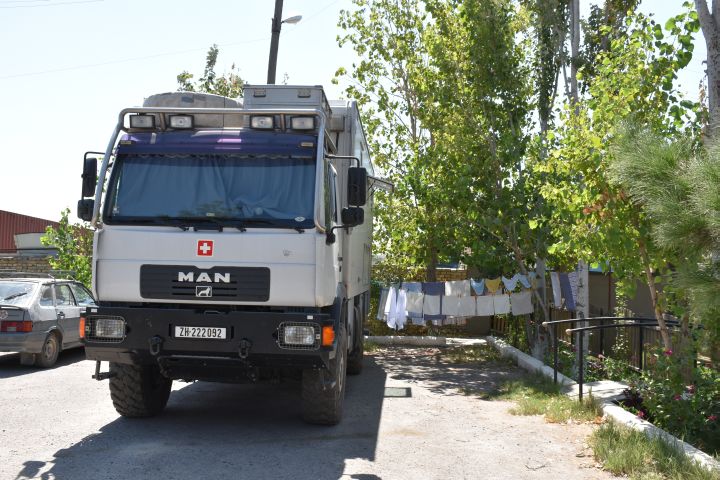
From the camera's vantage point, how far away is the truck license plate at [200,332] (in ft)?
23.2

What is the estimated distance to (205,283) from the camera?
713 cm

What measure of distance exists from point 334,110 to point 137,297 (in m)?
4.00

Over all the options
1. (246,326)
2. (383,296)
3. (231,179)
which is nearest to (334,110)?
(231,179)

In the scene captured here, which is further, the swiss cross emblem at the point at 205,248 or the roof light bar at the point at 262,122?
the roof light bar at the point at 262,122

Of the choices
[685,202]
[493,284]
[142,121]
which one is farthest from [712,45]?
[493,284]

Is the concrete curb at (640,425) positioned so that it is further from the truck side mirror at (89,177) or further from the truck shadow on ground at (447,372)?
the truck side mirror at (89,177)

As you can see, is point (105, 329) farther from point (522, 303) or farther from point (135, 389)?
point (522, 303)

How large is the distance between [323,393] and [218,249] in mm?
1882

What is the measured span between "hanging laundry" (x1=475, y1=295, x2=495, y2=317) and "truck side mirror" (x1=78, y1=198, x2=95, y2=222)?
936 cm

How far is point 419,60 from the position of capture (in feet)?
62.8

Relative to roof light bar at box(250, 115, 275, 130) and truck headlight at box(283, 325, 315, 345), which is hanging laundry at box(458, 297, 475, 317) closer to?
roof light bar at box(250, 115, 275, 130)

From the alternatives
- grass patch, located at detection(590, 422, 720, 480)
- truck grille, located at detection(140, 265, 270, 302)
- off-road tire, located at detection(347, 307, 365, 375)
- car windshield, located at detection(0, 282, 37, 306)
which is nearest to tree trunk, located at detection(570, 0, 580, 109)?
off-road tire, located at detection(347, 307, 365, 375)

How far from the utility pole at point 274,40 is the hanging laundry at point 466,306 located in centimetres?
660

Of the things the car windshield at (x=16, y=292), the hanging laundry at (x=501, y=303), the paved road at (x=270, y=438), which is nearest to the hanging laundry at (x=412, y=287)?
the hanging laundry at (x=501, y=303)
